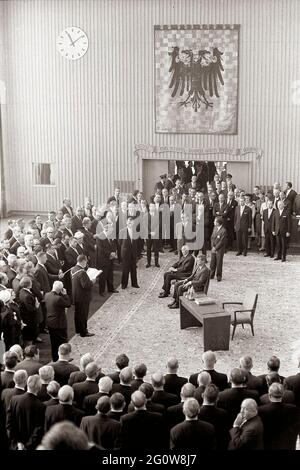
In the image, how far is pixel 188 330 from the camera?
509 inches

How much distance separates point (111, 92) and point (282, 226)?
760cm

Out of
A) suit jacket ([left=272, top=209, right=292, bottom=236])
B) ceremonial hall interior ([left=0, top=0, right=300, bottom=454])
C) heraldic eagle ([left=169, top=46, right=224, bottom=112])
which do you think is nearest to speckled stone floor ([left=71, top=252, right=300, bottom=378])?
ceremonial hall interior ([left=0, top=0, right=300, bottom=454])

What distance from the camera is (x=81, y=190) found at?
2269 cm

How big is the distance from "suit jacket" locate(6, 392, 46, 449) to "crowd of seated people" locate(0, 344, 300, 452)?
1 cm

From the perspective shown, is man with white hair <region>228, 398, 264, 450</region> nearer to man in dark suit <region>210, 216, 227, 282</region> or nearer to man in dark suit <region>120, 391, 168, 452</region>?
man in dark suit <region>120, 391, 168, 452</region>

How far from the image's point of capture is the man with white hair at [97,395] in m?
7.78

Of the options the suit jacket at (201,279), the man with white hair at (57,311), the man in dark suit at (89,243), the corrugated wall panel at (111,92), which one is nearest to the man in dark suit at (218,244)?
the suit jacket at (201,279)

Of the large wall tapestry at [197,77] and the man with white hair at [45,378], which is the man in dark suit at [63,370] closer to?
the man with white hair at [45,378]

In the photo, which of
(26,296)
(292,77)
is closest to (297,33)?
(292,77)

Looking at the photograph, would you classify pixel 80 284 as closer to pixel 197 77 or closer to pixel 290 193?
pixel 290 193

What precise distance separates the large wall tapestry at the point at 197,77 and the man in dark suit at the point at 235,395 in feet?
45.9

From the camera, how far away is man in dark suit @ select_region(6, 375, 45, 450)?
7.56m

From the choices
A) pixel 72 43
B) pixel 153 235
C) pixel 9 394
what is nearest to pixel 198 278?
pixel 153 235

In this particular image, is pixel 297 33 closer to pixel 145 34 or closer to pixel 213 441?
pixel 145 34
